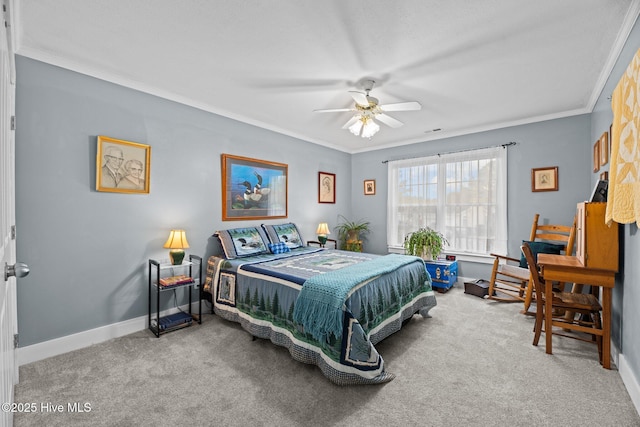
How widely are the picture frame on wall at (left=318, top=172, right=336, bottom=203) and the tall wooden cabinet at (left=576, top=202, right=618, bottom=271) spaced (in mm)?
3693

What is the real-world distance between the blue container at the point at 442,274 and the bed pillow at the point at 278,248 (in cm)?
216

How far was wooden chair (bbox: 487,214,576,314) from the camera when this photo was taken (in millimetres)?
3469

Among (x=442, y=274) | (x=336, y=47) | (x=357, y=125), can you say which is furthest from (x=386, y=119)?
(x=442, y=274)

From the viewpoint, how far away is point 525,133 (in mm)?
4141

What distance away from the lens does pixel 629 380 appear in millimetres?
1977

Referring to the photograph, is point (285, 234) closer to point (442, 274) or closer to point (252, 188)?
point (252, 188)

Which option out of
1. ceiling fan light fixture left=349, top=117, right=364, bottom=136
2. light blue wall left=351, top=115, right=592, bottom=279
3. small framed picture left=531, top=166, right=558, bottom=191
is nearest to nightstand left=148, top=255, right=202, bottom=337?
ceiling fan light fixture left=349, top=117, right=364, bottom=136

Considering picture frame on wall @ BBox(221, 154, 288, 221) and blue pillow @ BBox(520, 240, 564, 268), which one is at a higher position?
picture frame on wall @ BBox(221, 154, 288, 221)

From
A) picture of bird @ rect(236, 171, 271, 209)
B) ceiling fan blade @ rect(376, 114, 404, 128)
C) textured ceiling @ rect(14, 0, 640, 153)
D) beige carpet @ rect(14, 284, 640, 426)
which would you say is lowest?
beige carpet @ rect(14, 284, 640, 426)

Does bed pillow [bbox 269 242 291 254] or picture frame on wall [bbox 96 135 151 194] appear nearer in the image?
picture frame on wall [bbox 96 135 151 194]

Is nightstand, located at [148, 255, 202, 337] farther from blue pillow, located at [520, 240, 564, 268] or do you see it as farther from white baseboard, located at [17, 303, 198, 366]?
blue pillow, located at [520, 240, 564, 268]

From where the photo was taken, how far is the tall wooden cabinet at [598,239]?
2246 mm

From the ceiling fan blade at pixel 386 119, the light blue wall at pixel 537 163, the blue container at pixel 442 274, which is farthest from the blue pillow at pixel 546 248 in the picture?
the ceiling fan blade at pixel 386 119

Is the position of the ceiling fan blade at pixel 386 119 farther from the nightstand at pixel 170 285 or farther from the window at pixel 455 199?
the nightstand at pixel 170 285
